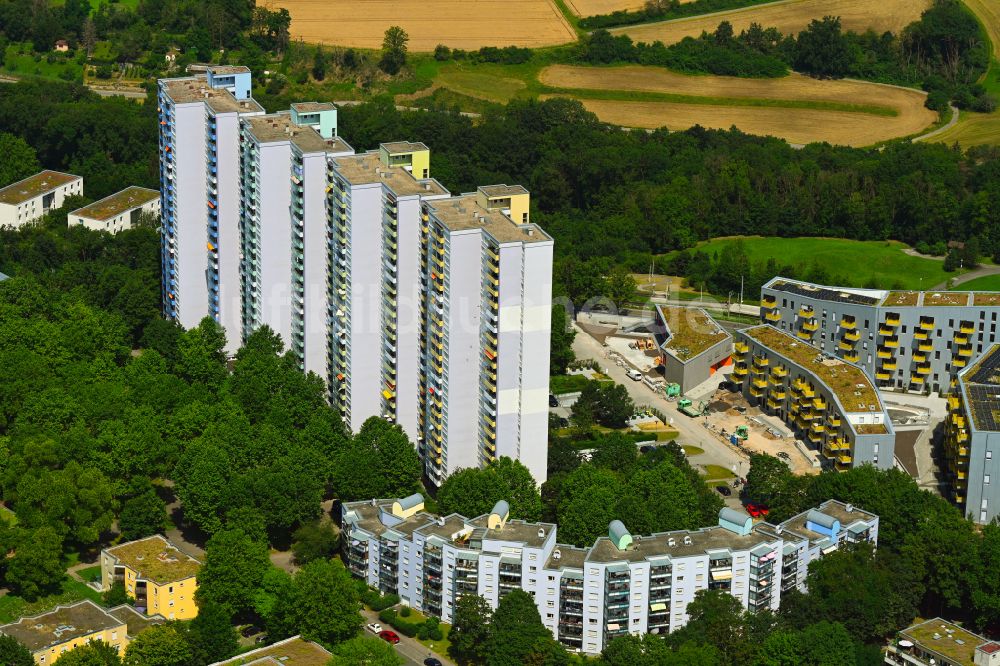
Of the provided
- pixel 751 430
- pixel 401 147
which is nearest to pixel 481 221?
pixel 401 147

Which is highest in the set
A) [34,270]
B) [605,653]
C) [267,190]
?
[267,190]

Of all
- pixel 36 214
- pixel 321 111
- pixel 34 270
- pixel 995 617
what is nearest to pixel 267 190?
pixel 321 111

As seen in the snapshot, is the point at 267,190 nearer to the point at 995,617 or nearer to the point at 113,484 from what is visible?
the point at 113,484

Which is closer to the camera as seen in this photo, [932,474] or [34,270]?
[932,474]

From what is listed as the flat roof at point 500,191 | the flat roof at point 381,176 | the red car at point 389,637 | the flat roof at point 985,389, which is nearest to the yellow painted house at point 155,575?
the red car at point 389,637

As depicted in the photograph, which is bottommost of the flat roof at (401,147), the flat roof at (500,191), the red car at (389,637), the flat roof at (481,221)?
the red car at (389,637)

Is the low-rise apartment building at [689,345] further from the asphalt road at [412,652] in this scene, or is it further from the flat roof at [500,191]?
the asphalt road at [412,652]

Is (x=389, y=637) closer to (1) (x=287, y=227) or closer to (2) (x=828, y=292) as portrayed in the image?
(1) (x=287, y=227)
